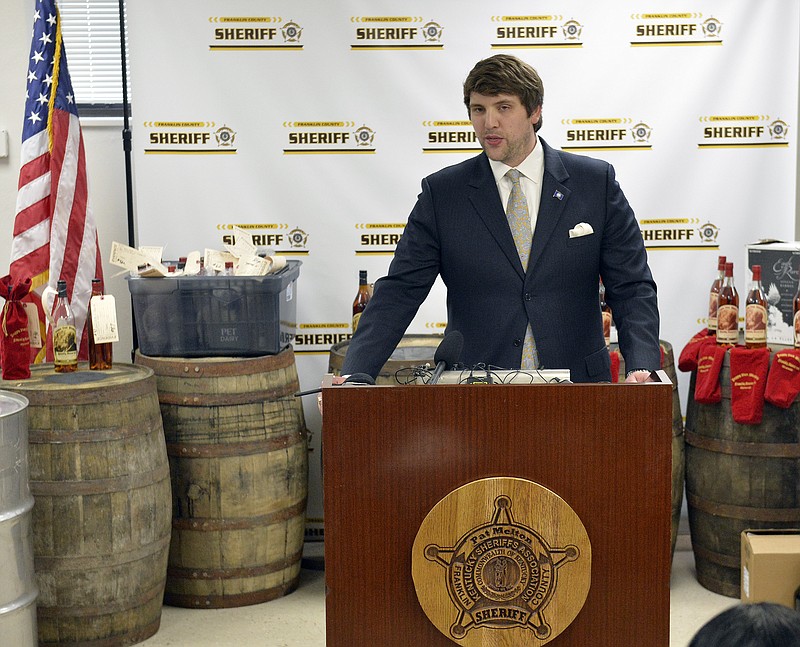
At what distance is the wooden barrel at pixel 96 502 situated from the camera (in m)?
3.46

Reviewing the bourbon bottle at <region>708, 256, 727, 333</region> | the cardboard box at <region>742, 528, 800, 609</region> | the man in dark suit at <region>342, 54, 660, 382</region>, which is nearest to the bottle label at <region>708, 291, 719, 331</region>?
the bourbon bottle at <region>708, 256, 727, 333</region>

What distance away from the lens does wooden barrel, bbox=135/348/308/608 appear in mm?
3893

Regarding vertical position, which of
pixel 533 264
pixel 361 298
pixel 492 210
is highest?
pixel 492 210

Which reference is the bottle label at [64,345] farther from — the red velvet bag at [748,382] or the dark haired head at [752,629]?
the dark haired head at [752,629]

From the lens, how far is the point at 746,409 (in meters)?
3.93

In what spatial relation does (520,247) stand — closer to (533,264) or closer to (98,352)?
(533,264)

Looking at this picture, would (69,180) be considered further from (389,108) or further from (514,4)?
(514,4)

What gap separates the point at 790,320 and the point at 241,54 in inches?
92.1

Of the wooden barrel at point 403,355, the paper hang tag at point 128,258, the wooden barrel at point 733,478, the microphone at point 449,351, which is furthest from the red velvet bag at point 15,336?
the wooden barrel at point 733,478

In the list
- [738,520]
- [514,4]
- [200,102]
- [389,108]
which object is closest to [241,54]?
[200,102]

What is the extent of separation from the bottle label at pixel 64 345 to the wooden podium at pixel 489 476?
216cm

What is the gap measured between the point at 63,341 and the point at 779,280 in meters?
2.56

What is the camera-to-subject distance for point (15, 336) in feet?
12.2

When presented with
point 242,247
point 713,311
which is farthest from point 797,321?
point 242,247
